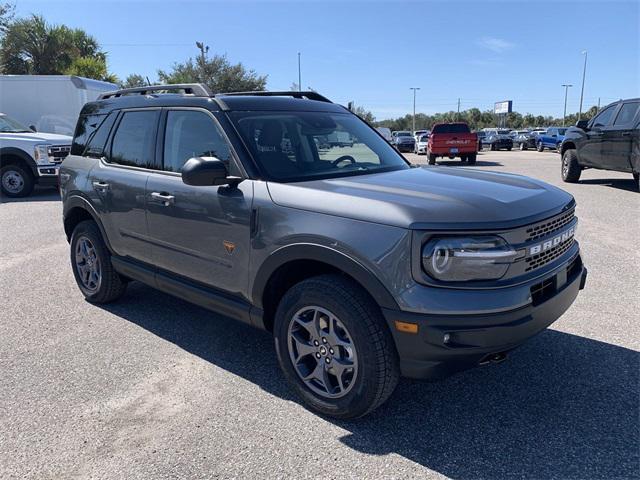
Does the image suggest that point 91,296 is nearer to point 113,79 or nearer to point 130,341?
point 130,341

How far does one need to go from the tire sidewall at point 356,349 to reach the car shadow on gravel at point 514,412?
17cm

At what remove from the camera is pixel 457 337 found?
2459 millimetres

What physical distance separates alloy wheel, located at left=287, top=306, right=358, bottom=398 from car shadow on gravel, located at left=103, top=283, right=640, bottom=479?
0.87ft

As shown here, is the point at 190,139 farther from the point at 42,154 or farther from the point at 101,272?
the point at 42,154

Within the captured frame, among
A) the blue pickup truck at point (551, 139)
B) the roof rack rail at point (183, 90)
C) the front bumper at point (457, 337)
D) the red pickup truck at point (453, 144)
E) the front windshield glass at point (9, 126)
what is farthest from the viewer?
the blue pickup truck at point (551, 139)

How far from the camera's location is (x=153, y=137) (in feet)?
13.3

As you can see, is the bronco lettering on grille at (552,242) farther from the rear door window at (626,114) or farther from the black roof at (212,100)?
the rear door window at (626,114)

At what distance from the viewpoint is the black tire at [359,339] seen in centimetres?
265

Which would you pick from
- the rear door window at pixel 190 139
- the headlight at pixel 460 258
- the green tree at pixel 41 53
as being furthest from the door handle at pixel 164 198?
the green tree at pixel 41 53

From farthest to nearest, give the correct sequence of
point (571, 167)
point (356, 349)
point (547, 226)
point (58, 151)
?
point (571, 167)
point (58, 151)
point (547, 226)
point (356, 349)

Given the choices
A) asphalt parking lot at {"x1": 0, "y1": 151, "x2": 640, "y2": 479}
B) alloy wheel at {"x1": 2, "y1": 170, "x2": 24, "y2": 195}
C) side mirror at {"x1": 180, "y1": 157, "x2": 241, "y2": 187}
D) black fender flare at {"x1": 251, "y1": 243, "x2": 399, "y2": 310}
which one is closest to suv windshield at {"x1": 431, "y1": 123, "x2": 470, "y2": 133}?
alloy wheel at {"x1": 2, "y1": 170, "x2": 24, "y2": 195}

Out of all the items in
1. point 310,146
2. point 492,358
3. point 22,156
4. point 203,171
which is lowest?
point 492,358

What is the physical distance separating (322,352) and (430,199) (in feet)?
3.49

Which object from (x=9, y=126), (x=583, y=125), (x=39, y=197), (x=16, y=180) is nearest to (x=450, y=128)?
(x=583, y=125)
